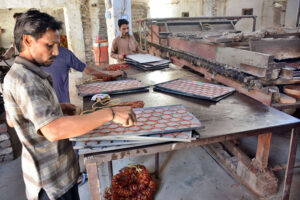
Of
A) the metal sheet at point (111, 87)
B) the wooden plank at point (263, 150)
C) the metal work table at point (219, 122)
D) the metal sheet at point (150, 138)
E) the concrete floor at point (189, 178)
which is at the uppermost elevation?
the metal sheet at point (111, 87)

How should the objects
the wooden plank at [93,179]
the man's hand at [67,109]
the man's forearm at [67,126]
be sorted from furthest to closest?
1. the man's hand at [67,109]
2. the wooden plank at [93,179]
3. the man's forearm at [67,126]

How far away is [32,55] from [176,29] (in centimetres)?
511

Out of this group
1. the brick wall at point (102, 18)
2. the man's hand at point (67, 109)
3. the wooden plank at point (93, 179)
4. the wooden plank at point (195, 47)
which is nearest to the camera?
the wooden plank at point (93, 179)

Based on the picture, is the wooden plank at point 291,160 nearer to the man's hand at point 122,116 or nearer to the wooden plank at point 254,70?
the wooden plank at point 254,70

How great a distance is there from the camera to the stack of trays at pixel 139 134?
4.01 ft

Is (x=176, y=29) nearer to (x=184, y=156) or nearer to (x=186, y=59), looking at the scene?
(x=186, y=59)

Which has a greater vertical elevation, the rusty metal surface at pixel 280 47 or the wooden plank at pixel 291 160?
the rusty metal surface at pixel 280 47

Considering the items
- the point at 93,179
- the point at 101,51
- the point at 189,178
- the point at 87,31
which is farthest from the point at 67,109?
the point at 87,31

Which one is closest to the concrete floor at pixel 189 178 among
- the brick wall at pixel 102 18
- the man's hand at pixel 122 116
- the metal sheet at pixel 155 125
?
the metal sheet at pixel 155 125

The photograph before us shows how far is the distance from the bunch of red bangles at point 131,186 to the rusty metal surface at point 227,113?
36.7 inches

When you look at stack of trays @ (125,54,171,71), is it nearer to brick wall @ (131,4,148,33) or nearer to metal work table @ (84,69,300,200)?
metal work table @ (84,69,300,200)

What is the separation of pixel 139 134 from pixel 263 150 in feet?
5.35

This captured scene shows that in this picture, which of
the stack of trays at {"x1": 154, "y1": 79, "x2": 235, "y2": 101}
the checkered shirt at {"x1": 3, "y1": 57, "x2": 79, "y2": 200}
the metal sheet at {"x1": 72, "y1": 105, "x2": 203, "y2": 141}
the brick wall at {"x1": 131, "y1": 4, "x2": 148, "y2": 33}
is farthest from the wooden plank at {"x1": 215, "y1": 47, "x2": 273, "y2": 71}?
the brick wall at {"x1": 131, "y1": 4, "x2": 148, "y2": 33}

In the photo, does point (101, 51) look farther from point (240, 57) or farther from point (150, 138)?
point (150, 138)
